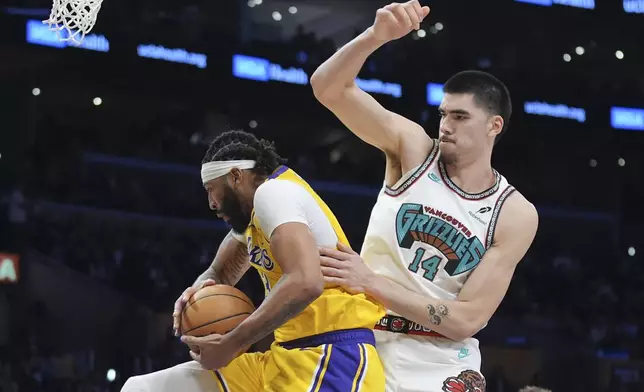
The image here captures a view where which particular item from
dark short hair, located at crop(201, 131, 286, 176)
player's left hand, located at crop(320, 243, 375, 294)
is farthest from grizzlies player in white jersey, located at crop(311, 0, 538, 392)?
dark short hair, located at crop(201, 131, 286, 176)

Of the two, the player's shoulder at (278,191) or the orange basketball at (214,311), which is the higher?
the player's shoulder at (278,191)

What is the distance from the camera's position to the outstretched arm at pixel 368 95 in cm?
351

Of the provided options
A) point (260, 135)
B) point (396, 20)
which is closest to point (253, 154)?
point (396, 20)

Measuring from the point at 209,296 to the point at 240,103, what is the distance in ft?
36.1

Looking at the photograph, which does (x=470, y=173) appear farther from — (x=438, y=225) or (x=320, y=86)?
(x=320, y=86)

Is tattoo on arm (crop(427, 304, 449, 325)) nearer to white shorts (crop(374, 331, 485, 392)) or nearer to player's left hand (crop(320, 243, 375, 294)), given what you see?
white shorts (crop(374, 331, 485, 392))

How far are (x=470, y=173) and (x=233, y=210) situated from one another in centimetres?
115

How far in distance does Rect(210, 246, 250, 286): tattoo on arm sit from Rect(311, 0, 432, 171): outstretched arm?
30.6 inches

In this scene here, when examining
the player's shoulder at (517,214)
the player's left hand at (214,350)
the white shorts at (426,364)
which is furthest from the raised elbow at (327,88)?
the player's left hand at (214,350)

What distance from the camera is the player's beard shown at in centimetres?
348

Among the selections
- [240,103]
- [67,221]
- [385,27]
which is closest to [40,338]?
[67,221]

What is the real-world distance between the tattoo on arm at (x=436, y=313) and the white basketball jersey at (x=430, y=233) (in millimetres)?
134

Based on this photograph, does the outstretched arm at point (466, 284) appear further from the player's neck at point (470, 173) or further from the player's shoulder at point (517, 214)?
the player's neck at point (470, 173)

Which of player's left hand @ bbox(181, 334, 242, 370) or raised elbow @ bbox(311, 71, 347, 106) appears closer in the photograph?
player's left hand @ bbox(181, 334, 242, 370)
